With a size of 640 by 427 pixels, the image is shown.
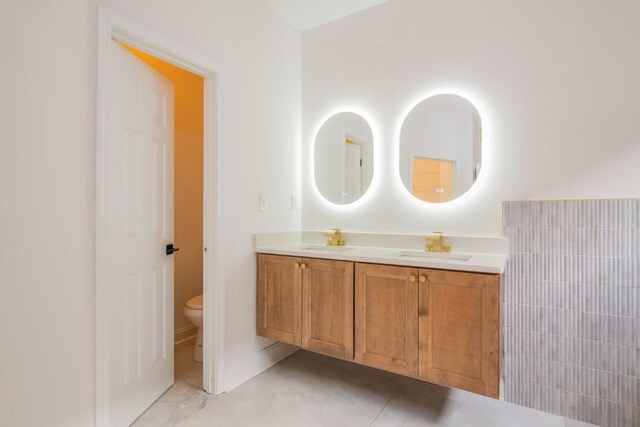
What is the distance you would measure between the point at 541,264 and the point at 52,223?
2.40m

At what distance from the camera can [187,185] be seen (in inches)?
117

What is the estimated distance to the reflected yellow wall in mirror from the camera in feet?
7.07

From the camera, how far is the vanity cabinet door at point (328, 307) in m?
1.93

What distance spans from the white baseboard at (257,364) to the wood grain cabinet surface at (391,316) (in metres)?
0.21

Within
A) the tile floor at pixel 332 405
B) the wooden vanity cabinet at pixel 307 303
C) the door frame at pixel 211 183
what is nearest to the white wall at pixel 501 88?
the wooden vanity cabinet at pixel 307 303

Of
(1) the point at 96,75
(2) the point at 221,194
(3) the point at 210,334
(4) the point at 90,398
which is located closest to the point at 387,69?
(2) the point at 221,194

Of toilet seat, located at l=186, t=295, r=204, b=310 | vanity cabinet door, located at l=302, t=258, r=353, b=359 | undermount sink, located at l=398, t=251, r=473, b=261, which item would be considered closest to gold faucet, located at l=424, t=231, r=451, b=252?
undermount sink, located at l=398, t=251, r=473, b=261

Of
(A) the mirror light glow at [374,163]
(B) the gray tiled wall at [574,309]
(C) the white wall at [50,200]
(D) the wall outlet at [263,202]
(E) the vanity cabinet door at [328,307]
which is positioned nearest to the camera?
(C) the white wall at [50,200]

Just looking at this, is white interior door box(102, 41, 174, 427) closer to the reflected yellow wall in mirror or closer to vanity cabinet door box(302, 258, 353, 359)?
vanity cabinet door box(302, 258, 353, 359)

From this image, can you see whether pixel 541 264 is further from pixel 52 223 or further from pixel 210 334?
pixel 52 223

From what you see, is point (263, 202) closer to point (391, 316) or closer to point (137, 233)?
point (137, 233)

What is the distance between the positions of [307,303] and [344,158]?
3.73 feet

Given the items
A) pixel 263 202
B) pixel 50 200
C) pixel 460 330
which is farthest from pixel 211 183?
pixel 460 330

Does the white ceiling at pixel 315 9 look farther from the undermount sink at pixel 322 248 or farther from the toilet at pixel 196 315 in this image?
the toilet at pixel 196 315
